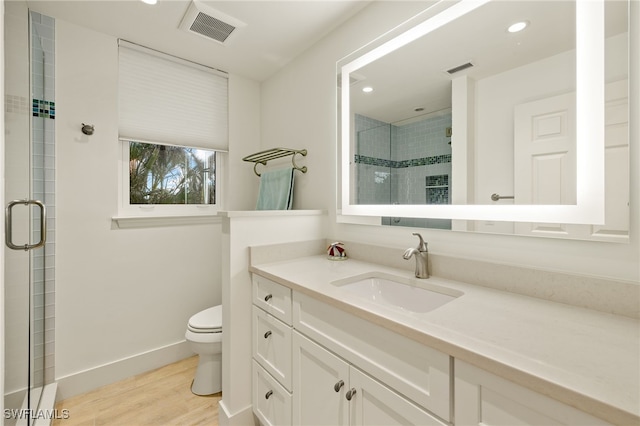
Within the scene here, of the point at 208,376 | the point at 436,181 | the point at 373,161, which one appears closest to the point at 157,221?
the point at 208,376

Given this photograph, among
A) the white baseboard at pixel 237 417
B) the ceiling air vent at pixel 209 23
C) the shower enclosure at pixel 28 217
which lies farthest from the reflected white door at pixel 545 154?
the shower enclosure at pixel 28 217

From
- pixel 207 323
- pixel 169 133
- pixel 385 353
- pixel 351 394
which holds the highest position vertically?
pixel 169 133

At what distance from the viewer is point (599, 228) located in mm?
934

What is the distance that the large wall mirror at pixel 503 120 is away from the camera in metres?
0.93

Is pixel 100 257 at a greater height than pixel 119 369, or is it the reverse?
pixel 100 257

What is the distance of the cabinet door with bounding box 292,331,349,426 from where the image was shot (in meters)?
1.04

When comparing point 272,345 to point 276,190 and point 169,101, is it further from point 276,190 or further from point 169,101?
point 169,101

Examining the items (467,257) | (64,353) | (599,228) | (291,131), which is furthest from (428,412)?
(64,353)

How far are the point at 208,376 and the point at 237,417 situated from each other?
0.44 m

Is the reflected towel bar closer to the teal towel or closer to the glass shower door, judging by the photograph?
the teal towel

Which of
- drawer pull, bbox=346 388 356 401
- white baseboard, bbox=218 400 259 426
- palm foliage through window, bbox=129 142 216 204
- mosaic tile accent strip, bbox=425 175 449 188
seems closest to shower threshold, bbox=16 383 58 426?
white baseboard, bbox=218 400 259 426

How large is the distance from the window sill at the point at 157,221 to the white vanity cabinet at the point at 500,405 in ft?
7.09

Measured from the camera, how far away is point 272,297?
1410 millimetres

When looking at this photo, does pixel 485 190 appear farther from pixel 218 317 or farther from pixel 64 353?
pixel 64 353
